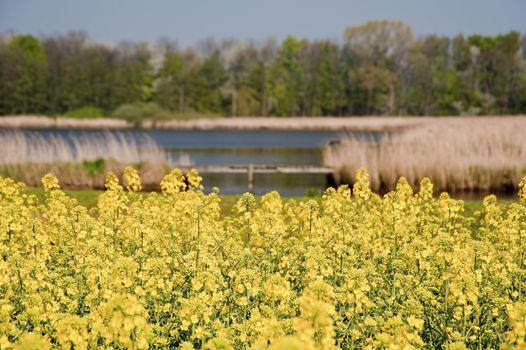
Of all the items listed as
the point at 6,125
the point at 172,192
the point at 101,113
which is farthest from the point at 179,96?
the point at 172,192

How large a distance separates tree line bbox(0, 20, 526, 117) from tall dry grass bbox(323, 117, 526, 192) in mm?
51678

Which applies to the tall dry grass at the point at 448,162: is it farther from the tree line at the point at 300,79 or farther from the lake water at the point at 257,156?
the tree line at the point at 300,79

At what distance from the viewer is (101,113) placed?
68750 mm

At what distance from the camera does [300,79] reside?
77.8 metres

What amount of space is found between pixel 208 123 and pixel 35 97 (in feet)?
68.3

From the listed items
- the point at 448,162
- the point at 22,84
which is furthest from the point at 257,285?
the point at 22,84

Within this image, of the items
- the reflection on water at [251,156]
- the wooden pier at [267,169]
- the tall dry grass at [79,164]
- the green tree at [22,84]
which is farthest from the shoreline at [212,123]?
the tall dry grass at [79,164]

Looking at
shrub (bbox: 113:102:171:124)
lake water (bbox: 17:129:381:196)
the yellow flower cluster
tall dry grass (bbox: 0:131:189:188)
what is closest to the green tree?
shrub (bbox: 113:102:171:124)

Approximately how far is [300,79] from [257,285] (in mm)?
73331

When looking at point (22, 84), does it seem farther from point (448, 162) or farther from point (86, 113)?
point (448, 162)

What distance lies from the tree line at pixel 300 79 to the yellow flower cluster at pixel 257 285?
63.1 metres

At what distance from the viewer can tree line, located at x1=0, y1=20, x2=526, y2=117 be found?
71.1 m

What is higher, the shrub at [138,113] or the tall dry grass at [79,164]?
the shrub at [138,113]

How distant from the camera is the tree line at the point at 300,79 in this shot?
7112 cm
